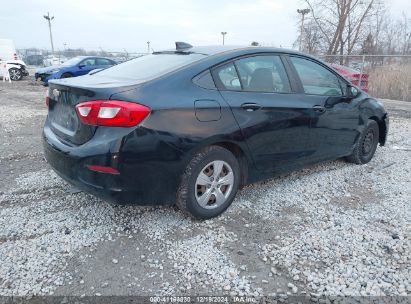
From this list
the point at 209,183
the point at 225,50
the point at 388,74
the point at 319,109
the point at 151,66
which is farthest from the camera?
the point at 388,74

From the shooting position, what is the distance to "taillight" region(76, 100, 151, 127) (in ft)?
8.51

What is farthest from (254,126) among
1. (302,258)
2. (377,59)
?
(377,59)

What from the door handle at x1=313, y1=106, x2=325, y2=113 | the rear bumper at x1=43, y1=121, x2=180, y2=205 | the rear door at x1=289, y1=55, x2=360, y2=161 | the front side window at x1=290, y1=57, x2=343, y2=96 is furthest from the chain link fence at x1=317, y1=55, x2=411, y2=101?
the rear bumper at x1=43, y1=121, x2=180, y2=205

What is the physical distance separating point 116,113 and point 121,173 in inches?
18.3

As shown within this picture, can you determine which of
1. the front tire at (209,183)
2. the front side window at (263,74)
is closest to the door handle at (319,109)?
the front side window at (263,74)

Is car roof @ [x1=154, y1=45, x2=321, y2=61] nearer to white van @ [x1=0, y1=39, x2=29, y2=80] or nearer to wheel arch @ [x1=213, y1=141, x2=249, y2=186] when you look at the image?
wheel arch @ [x1=213, y1=141, x2=249, y2=186]

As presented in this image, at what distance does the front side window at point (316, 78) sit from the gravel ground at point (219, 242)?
1.13 m

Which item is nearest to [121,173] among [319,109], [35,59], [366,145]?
[319,109]

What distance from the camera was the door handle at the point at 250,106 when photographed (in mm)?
3186

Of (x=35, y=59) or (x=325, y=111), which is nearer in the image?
(x=325, y=111)

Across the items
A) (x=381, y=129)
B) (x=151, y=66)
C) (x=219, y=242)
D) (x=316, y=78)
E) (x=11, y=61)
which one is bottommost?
(x=219, y=242)

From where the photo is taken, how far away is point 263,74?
351 centimetres

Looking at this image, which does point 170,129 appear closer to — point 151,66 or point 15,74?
point 151,66

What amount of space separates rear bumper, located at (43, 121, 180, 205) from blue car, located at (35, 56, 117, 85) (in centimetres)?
1296
